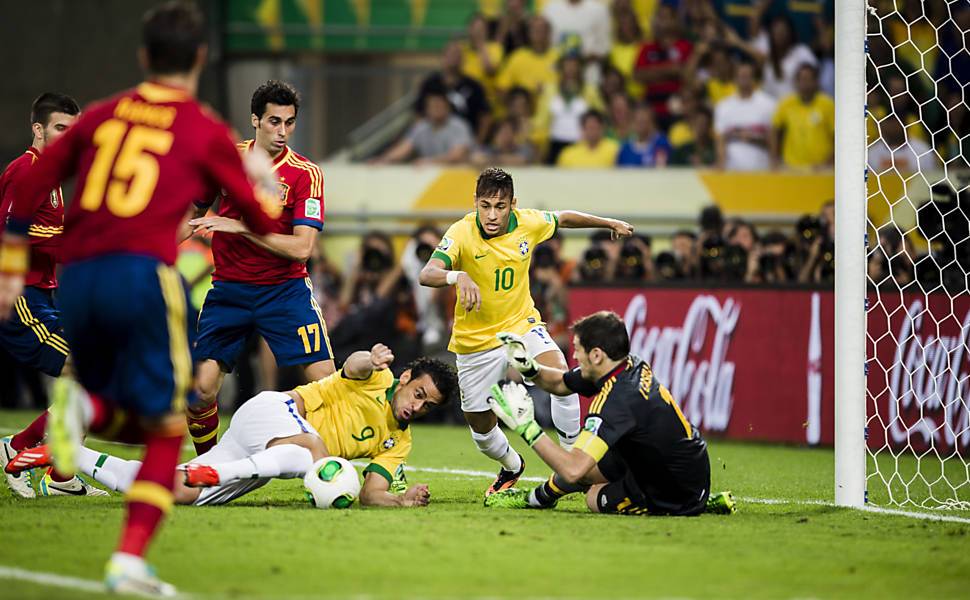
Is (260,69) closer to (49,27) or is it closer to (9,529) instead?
(49,27)

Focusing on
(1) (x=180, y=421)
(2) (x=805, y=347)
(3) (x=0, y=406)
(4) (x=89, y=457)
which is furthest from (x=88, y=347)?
(3) (x=0, y=406)

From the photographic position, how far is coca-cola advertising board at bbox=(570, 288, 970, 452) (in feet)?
35.7

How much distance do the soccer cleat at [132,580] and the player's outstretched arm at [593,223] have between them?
4.21m

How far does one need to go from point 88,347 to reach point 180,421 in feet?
1.46

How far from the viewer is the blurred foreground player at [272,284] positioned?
26.4 feet

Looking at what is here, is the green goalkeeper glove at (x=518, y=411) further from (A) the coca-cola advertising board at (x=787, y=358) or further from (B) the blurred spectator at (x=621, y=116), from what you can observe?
(B) the blurred spectator at (x=621, y=116)

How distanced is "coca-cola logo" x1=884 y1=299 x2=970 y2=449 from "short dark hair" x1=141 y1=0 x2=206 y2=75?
297 inches

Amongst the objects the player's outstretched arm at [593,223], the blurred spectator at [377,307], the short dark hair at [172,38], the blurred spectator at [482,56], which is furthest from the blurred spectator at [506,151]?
the short dark hair at [172,38]

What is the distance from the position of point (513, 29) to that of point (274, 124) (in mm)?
9355

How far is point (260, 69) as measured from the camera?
17.9m

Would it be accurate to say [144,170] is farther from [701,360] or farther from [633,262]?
[633,262]

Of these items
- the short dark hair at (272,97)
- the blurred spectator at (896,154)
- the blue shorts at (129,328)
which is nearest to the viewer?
the blue shorts at (129,328)

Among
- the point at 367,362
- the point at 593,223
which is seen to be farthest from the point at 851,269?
the point at 367,362

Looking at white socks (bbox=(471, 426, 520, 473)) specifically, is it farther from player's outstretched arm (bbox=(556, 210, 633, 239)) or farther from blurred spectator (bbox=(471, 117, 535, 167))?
blurred spectator (bbox=(471, 117, 535, 167))
